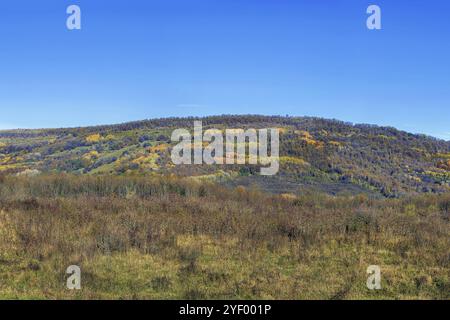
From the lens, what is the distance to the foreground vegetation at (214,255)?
28.6 ft

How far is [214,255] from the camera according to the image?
38.7ft

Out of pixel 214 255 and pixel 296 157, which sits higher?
pixel 214 255

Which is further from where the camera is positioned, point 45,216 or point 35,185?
point 35,185

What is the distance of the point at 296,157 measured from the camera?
92.4 m

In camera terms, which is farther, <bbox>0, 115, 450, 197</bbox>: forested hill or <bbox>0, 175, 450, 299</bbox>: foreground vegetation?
<bbox>0, 115, 450, 197</bbox>: forested hill

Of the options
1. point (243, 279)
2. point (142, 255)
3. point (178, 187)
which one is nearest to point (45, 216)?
point (142, 255)

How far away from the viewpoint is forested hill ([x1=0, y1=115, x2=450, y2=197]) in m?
74.1

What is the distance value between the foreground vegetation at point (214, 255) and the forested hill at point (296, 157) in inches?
1720

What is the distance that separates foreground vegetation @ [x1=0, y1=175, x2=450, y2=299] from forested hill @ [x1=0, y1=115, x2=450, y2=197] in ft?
143

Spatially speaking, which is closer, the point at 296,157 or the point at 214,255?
the point at 214,255

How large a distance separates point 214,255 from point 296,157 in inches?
3239
